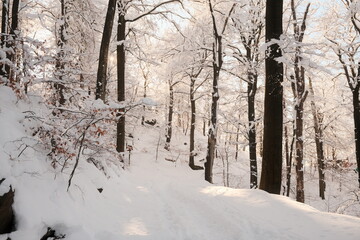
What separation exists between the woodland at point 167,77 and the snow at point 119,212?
98mm

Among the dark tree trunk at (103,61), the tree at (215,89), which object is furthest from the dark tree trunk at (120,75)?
the tree at (215,89)

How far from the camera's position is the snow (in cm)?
352

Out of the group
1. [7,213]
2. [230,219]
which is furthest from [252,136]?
[7,213]

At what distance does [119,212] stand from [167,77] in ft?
55.7

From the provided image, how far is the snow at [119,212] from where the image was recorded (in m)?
3.52

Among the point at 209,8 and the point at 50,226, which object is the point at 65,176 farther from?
the point at 209,8

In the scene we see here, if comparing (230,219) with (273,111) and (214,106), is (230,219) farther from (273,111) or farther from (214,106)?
(214,106)

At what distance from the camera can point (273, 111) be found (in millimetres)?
6273

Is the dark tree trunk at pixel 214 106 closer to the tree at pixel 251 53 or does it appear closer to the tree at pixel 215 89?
the tree at pixel 215 89

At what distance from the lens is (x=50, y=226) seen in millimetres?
3441

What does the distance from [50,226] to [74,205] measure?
797 mm

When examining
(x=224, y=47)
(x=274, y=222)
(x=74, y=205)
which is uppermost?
(x=224, y=47)

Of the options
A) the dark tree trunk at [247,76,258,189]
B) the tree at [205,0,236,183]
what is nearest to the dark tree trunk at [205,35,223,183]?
the tree at [205,0,236,183]

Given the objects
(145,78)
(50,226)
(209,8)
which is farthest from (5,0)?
(145,78)
